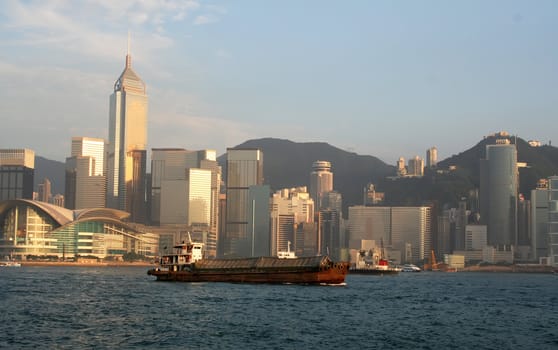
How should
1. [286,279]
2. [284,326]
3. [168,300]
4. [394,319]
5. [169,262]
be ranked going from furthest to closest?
1. [169,262]
2. [286,279]
3. [168,300]
4. [394,319]
5. [284,326]

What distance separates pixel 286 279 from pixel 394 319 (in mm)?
47810

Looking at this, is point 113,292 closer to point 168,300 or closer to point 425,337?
point 168,300

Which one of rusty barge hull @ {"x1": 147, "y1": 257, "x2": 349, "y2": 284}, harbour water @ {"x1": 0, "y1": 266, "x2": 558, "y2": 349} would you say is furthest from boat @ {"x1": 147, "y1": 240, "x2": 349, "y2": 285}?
harbour water @ {"x1": 0, "y1": 266, "x2": 558, "y2": 349}

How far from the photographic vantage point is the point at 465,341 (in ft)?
199

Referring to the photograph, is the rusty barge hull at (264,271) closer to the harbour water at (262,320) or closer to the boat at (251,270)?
the boat at (251,270)

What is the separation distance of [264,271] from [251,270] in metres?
2.01

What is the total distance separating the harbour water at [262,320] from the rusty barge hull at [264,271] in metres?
15.6

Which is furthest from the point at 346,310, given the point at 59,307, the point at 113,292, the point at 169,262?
the point at 169,262

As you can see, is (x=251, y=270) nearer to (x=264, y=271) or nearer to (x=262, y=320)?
(x=264, y=271)

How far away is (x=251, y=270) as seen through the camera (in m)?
124

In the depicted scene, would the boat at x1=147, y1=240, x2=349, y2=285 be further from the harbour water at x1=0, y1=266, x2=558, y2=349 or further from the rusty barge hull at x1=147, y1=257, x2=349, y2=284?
the harbour water at x1=0, y1=266, x2=558, y2=349

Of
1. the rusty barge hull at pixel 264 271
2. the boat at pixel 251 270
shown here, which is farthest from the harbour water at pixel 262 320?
the boat at pixel 251 270

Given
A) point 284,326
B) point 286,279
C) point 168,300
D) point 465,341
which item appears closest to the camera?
point 465,341

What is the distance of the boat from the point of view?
395 ft
